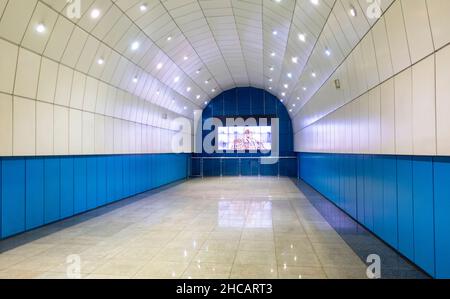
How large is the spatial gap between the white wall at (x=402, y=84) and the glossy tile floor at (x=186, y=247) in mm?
2277

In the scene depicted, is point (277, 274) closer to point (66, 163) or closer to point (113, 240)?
point (113, 240)

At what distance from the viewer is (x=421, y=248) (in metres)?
4.91

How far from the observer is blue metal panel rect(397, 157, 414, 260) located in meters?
5.28

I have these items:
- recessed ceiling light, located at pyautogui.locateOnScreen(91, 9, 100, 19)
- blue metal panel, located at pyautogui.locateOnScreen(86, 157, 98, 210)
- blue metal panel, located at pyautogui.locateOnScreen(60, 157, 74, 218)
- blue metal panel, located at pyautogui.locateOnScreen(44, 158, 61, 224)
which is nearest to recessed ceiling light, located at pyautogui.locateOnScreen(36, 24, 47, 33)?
recessed ceiling light, located at pyautogui.locateOnScreen(91, 9, 100, 19)

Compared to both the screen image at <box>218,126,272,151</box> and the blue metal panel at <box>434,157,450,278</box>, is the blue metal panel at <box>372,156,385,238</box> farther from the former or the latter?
the screen image at <box>218,126,272,151</box>

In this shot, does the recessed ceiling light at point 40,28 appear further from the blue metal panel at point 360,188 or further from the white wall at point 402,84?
the blue metal panel at point 360,188

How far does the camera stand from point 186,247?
6.50m

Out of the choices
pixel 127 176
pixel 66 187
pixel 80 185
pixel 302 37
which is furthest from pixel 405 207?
pixel 127 176

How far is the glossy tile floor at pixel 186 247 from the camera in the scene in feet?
16.9

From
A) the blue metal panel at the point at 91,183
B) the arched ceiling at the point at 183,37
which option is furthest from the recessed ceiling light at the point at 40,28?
the blue metal panel at the point at 91,183

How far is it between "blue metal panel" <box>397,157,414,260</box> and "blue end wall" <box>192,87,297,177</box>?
20254 mm

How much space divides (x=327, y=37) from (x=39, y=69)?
7840 millimetres

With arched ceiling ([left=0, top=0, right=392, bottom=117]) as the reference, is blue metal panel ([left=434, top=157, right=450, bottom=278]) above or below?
below

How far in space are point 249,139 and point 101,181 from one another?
1611cm
